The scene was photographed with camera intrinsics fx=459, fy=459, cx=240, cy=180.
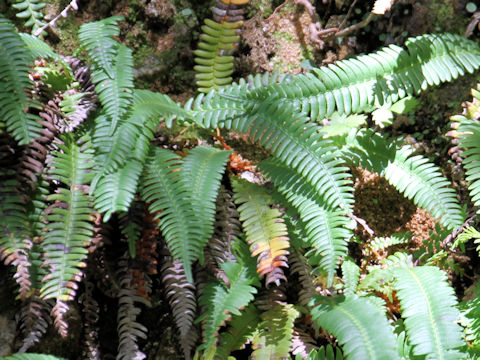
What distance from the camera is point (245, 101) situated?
254 cm

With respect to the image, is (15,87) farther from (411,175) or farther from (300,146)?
(411,175)

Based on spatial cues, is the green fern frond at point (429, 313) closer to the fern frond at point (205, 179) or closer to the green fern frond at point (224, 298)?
the green fern frond at point (224, 298)

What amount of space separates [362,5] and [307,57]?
543mm

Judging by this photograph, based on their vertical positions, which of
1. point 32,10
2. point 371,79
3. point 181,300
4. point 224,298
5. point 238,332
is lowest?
point 238,332

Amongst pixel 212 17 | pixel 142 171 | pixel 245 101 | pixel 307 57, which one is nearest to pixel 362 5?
pixel 307 57

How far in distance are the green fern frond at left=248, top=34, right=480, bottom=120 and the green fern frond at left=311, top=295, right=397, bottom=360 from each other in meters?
Result: 1.03

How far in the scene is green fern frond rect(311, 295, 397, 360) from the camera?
7.02 ft

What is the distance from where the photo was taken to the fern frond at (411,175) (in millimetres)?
2496

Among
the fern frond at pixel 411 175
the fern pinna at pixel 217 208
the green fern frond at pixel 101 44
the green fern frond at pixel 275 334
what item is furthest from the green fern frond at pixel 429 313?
the green fern frond at pixel 101 44

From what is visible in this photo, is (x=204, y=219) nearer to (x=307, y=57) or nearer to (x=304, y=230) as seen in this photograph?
(x=304, y=230)

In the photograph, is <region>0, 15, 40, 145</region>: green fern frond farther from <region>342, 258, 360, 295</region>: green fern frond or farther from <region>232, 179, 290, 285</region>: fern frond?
<region>342, 258, 360, 295</region>: green fern frond

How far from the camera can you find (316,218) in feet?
7.84

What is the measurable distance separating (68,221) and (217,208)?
31.7 inches

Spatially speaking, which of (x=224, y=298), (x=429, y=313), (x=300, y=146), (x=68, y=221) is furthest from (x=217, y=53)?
(x=429, y=313)
